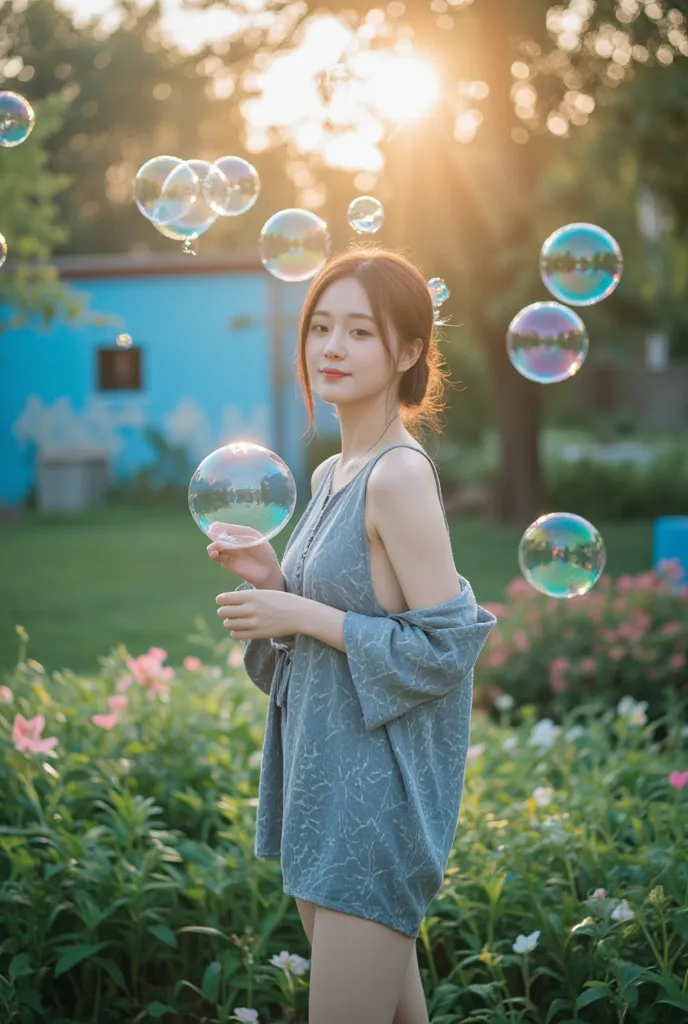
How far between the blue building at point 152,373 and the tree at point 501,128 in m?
5.28

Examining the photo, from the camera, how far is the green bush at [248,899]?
9.64 ft

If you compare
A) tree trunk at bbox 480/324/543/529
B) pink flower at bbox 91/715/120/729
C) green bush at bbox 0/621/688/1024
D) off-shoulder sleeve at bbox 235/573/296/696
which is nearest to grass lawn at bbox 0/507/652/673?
tree trunk at bbox 480/324/543/529

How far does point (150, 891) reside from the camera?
3.26 m

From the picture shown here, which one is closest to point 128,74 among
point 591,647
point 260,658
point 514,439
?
point 514,439

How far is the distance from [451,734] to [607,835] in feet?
4.15

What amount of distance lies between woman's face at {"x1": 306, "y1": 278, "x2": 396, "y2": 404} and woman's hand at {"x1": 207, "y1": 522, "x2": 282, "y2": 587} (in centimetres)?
33

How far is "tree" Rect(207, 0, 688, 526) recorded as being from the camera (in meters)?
10.5

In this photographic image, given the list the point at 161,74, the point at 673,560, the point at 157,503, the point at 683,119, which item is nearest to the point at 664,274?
the point at 683,119

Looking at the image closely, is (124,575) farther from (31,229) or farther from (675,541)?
(675,541)

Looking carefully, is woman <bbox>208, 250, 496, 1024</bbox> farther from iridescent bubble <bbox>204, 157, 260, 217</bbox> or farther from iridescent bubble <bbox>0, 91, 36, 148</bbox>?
iridescent bubble <bbox>0, 91, 36, 148</bbox>

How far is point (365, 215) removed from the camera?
358cm

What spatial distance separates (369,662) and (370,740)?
16 cm

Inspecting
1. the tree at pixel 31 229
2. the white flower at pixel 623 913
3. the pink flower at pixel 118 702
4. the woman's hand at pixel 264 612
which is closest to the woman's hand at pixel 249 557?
the woman's hand at pixel 264 612

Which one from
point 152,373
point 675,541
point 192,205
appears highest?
point 192,205
